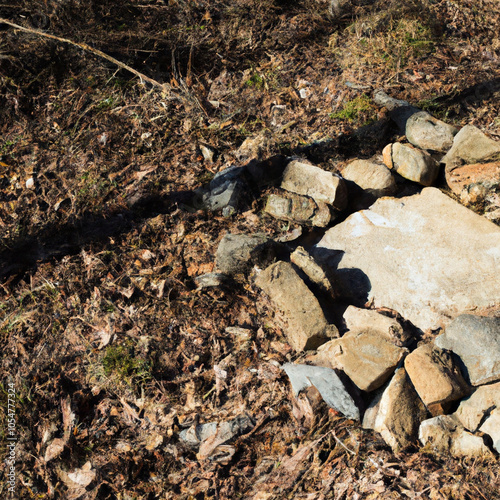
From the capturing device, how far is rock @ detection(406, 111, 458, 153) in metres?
3.73

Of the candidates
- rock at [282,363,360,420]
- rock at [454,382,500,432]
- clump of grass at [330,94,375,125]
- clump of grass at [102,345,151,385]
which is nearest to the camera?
rock at [454,382,500,432]

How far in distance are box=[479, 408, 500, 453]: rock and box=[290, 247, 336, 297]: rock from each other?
4.00 ft

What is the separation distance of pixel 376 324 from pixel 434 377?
1.75 ft

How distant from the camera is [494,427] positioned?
2.34 meters

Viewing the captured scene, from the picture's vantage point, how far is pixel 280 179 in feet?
12.6

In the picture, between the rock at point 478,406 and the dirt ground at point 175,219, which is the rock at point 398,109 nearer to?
the dirt ground at point 175,219

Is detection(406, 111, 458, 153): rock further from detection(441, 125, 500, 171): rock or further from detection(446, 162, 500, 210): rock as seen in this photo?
detection(446, 162, 500, 210): rock

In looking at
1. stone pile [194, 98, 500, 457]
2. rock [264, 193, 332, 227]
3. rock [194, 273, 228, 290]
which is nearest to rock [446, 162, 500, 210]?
stone pile [194, 98, 500, 457]

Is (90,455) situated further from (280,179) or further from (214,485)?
(280,179)

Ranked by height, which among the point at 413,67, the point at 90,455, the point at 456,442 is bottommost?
the point at 90,455

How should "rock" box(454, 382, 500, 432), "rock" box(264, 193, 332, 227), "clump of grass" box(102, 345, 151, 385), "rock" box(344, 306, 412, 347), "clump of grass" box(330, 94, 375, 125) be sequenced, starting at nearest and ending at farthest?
1. "rock" box(454, 382, 500, 432)
2. "rock" box(344, 306, 412, 347)
3. "clump of grass" box(102, 345, 151, 385)
4. "rock" box(264, 193, 332, 227)
5. "clump of grass" box(330, 94, 375, 125)

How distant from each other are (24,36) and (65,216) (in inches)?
106

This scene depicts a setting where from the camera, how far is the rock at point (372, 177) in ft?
11.9

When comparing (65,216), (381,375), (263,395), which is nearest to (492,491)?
(381,375)
